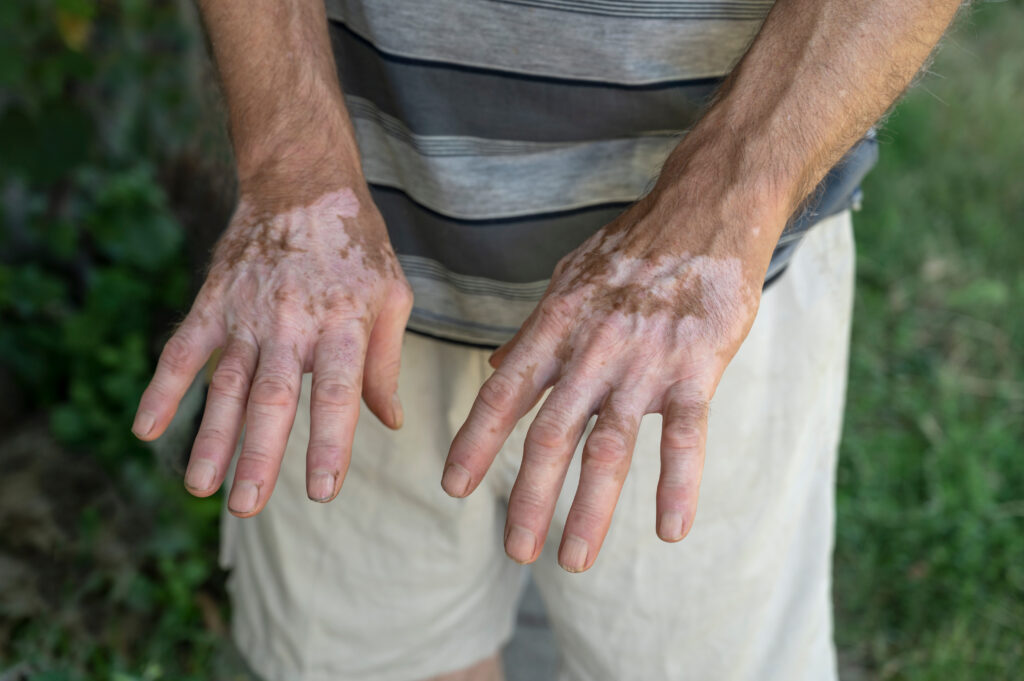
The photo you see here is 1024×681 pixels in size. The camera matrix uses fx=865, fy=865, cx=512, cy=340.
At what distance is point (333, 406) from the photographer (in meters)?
0.95

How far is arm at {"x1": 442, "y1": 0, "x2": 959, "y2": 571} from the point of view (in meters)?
0.89

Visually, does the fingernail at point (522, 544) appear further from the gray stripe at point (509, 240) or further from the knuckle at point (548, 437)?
the gray stripe at point (509, 240)

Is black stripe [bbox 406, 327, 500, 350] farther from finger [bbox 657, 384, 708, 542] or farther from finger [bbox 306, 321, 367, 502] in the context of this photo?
finger [bbox 657, 384, 708, 542]

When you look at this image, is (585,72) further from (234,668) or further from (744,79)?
(234,668)

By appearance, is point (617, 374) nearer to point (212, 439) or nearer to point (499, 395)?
point (499, 395)

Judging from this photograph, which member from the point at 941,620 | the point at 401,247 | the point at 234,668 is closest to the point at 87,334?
the point at 234,668

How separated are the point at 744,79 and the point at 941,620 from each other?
1.67 m

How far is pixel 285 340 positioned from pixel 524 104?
0.46m

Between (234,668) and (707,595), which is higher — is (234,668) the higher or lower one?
the lower one

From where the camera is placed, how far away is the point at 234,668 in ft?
6.89

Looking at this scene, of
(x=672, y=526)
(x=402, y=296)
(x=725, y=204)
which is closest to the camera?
(x=672, y=526)

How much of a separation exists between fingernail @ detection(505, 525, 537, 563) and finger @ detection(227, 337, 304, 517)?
0.87 ft

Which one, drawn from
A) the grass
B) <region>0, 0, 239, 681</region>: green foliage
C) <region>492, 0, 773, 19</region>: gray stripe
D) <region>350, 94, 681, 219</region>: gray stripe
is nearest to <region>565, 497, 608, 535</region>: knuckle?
<region>350, 94, 681, 219</region>: gray stripe

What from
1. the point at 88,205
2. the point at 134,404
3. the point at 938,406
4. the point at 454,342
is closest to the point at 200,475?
the point at 454,342
